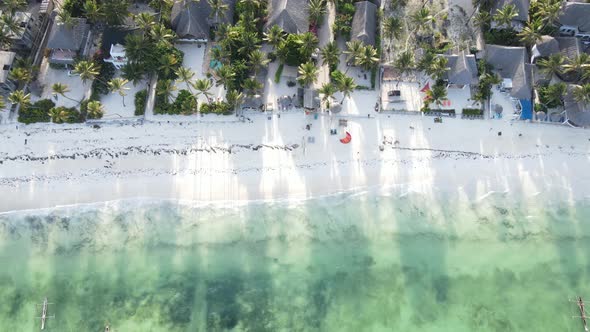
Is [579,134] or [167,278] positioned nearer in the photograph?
[167,278]

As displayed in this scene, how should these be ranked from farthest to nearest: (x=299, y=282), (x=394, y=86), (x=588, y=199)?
(x=394, y=86)
(x=588, y=199)
(x=299, y=282)

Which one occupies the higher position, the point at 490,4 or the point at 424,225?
the point at 490,4

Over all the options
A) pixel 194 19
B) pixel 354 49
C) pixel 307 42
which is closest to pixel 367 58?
pixel 354 49

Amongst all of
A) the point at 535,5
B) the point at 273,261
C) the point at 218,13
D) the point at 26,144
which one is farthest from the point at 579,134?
the point at 26,144

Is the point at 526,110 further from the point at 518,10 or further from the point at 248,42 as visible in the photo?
the point at 248,42

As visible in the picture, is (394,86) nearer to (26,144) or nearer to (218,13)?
(218,13)

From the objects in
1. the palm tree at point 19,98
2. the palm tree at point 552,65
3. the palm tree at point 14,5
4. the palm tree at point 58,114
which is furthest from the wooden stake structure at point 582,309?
the palm tree at point 14,5
